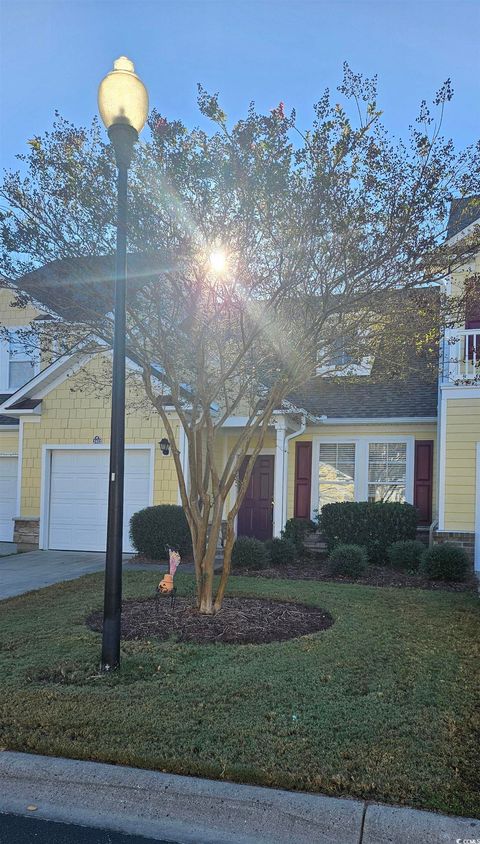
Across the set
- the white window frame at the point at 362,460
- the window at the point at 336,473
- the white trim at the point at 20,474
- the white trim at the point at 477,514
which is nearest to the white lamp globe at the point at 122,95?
the white trim at the point at 477,514

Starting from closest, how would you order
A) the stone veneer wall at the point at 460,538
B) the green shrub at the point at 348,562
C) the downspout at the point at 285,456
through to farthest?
the green shrub at the point at 348,562, the stone veneer wall at the point at 460,538, the downspout at the point at 285,456

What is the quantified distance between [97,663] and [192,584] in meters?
3.94

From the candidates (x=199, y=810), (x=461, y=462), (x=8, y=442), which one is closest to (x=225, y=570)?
(x=199, y=810)

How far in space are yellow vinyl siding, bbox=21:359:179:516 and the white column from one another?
250 centimetres

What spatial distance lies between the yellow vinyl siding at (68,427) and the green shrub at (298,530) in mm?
3195

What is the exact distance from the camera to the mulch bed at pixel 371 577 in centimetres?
993

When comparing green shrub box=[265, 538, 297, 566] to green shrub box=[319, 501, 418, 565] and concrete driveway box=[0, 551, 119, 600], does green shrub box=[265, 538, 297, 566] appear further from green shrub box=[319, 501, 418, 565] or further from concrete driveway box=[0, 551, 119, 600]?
concrete driveway box=[0, 551, 119, 600]

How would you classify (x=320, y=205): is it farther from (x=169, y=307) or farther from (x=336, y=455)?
(x=336, y=455)

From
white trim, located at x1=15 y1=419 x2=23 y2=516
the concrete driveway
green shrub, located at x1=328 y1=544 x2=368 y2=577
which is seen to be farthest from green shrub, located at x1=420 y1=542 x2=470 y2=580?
white trim, located at x1=15 y1=419 x2=23 y2=516

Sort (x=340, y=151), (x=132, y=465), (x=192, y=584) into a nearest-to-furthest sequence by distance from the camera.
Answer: (x=340, y=151) → (x=192, y=584) → (x=132, y=465)

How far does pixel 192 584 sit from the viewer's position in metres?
9.35

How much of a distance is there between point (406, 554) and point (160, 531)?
15.1 ft

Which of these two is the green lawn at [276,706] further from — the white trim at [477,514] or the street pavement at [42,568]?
the white trim at [477,514]

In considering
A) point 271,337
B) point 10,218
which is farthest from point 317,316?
point 10,218
